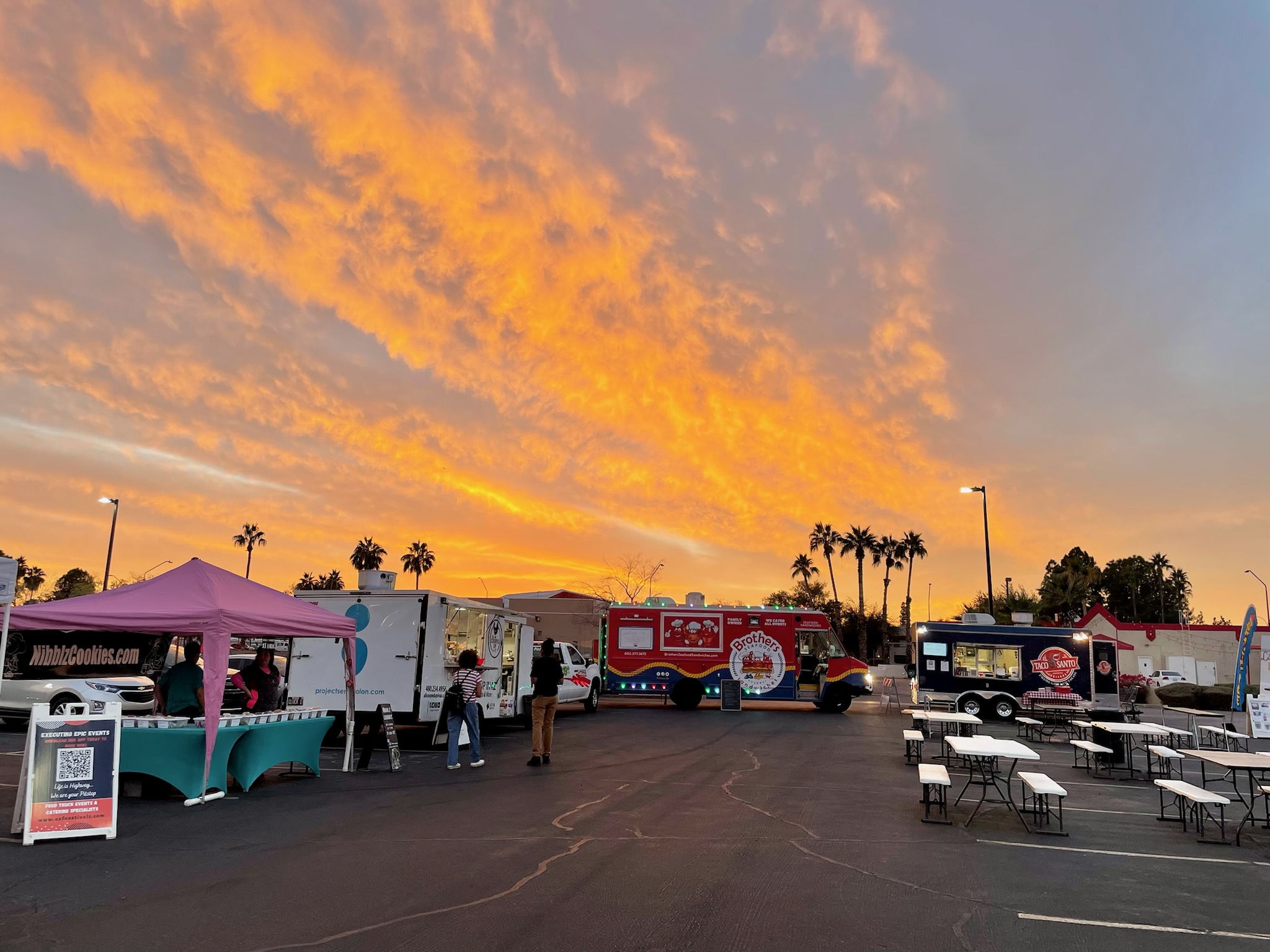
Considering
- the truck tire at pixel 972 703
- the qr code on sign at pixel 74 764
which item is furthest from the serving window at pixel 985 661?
the qr code on sign at pixel 74 764

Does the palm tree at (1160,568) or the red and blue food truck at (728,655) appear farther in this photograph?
the palm tree at (1160,568)

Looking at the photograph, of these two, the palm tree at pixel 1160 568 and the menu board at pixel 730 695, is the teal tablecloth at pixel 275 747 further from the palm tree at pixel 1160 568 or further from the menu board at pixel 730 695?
the palm tree at pixel 1160 568

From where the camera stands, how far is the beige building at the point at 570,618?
27516 mm

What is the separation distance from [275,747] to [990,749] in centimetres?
888

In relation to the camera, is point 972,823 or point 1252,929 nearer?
point 1252,929

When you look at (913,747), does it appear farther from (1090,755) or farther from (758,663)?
(758,663)

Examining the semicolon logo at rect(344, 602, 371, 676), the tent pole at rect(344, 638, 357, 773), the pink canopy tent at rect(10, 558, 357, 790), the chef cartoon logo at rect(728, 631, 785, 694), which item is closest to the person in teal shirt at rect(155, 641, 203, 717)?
the pink canopy tent at rect(10, 558, 357, 790)

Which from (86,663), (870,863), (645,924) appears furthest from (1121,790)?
(86,663)

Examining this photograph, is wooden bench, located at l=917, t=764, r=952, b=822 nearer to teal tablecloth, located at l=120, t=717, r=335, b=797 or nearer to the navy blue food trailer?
teal tablecloth, located at l=120, t=717, r=335, b=797

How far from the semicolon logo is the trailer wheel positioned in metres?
10.6

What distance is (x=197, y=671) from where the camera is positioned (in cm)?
1073

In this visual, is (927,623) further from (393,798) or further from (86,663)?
(86,663)

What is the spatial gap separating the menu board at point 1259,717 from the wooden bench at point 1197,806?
22.6ft

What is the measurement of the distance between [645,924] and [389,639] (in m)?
10.4
